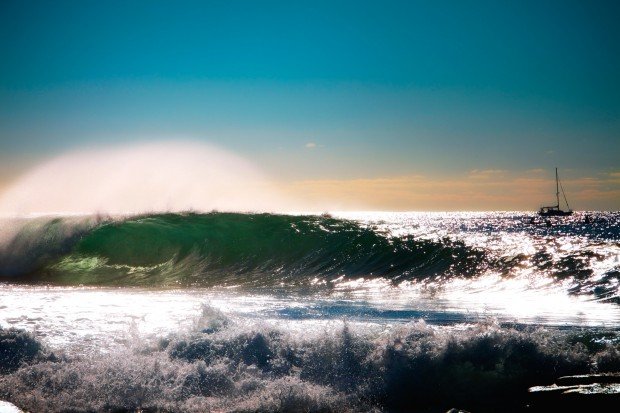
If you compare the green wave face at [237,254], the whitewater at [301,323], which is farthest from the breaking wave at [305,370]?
the green wave face at [237,254]

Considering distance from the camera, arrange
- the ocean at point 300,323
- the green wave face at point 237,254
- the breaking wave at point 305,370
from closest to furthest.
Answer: the breaking wave at point 305,370, the ocean at point 300,323, the green wave face at point 237,254

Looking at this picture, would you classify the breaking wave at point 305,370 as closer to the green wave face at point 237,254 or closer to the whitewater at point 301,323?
the whitewater at point 301,323

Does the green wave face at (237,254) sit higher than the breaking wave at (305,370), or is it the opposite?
the green wave face at (237,254)

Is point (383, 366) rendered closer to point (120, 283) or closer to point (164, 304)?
point (164, 304)

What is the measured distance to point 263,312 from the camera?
10398mm

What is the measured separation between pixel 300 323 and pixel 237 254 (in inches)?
473

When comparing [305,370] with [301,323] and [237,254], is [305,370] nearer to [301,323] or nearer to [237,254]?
[301,323]

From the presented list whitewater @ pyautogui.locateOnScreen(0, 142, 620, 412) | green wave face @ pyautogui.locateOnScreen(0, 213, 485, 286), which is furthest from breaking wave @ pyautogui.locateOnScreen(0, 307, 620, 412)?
green wave face @ pyautogui.locateOnScreen(0, 213, 485, 286)

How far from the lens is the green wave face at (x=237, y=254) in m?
17.4

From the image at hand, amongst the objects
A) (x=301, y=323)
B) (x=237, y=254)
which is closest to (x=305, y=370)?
(x=301, y=323)

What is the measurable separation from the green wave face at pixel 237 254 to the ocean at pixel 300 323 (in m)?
0.11

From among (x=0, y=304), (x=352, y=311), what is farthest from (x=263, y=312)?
(x=0, y=304)

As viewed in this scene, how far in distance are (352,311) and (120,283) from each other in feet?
32.1

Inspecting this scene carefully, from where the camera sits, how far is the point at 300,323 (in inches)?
352
